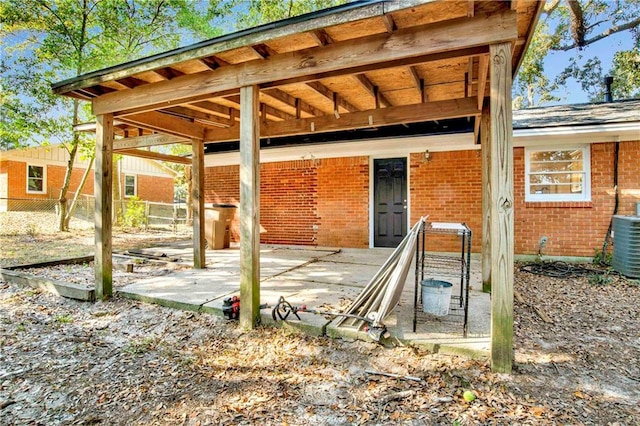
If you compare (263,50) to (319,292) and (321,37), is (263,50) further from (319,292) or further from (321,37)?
(319,292)

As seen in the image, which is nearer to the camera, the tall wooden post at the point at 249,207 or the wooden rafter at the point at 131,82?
the tall wooden post at the point at 249,207

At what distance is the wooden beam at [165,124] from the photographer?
15.8 ft

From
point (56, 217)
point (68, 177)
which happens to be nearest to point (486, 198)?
point (68, 177)

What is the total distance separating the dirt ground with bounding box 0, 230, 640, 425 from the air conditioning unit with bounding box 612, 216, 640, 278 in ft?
7.85

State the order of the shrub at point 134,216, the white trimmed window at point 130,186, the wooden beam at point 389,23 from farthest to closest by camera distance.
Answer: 1. the white trimmed window at point 130,186
2. the shrub at point 134,216
3. the wooden beam at point 389,23

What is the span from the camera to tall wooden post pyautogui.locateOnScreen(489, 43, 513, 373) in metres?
2.40

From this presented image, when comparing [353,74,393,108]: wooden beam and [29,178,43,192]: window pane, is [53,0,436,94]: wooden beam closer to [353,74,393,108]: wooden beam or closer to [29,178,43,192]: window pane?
[353,74,393,108]: wooden beam

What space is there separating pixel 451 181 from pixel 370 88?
3711 mm

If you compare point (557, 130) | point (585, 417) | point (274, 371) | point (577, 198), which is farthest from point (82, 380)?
point (577, 198)

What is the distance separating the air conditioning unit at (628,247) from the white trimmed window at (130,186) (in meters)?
21.3

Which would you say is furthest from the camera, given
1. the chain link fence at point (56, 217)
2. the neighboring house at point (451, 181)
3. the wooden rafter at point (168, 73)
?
the chain link fence at point (56, 217)

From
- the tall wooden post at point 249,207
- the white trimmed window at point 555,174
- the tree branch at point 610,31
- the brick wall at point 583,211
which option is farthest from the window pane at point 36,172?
the tree branch at point 610,31

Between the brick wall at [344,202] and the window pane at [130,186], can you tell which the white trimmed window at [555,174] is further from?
the window pane at [130,186]

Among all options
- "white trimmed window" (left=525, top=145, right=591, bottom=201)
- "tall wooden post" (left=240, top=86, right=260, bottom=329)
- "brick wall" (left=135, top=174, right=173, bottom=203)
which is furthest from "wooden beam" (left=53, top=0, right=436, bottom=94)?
"brick wall" (left=135, top=174, right=173, bottom=203)
